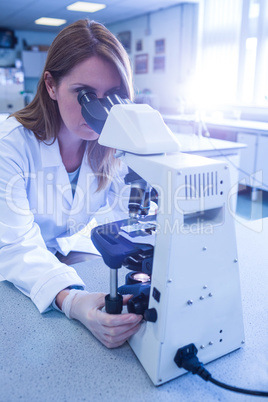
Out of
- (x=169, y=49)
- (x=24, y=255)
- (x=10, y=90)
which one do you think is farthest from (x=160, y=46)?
(x=24, y=255)

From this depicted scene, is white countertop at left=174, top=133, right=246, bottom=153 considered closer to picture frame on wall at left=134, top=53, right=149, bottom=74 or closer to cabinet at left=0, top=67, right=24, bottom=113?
picture frame on wall at left=134, top=53, right=149, bottom=74

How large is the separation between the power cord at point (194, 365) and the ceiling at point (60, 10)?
502cm

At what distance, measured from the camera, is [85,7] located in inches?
219

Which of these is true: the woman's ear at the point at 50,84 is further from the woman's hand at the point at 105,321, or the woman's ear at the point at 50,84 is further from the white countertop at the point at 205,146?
the white countertop at the point at 205,146

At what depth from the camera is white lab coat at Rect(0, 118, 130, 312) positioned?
0.75 metres

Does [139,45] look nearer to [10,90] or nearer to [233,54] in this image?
[233,54]

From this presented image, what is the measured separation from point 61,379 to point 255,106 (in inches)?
184

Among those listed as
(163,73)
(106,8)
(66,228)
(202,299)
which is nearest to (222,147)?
(66,228)

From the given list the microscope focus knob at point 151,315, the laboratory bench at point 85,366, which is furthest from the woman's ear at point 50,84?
the microscope focus knob at point 151,315

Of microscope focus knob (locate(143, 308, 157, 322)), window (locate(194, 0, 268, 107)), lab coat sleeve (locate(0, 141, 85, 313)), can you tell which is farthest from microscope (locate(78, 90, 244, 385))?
window (locate(194, 0, 268, 107))

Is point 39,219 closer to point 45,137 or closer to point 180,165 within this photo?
point 45,137

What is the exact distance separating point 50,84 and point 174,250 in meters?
0.69

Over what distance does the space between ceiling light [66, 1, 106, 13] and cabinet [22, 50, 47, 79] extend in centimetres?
206

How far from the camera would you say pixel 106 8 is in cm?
560
